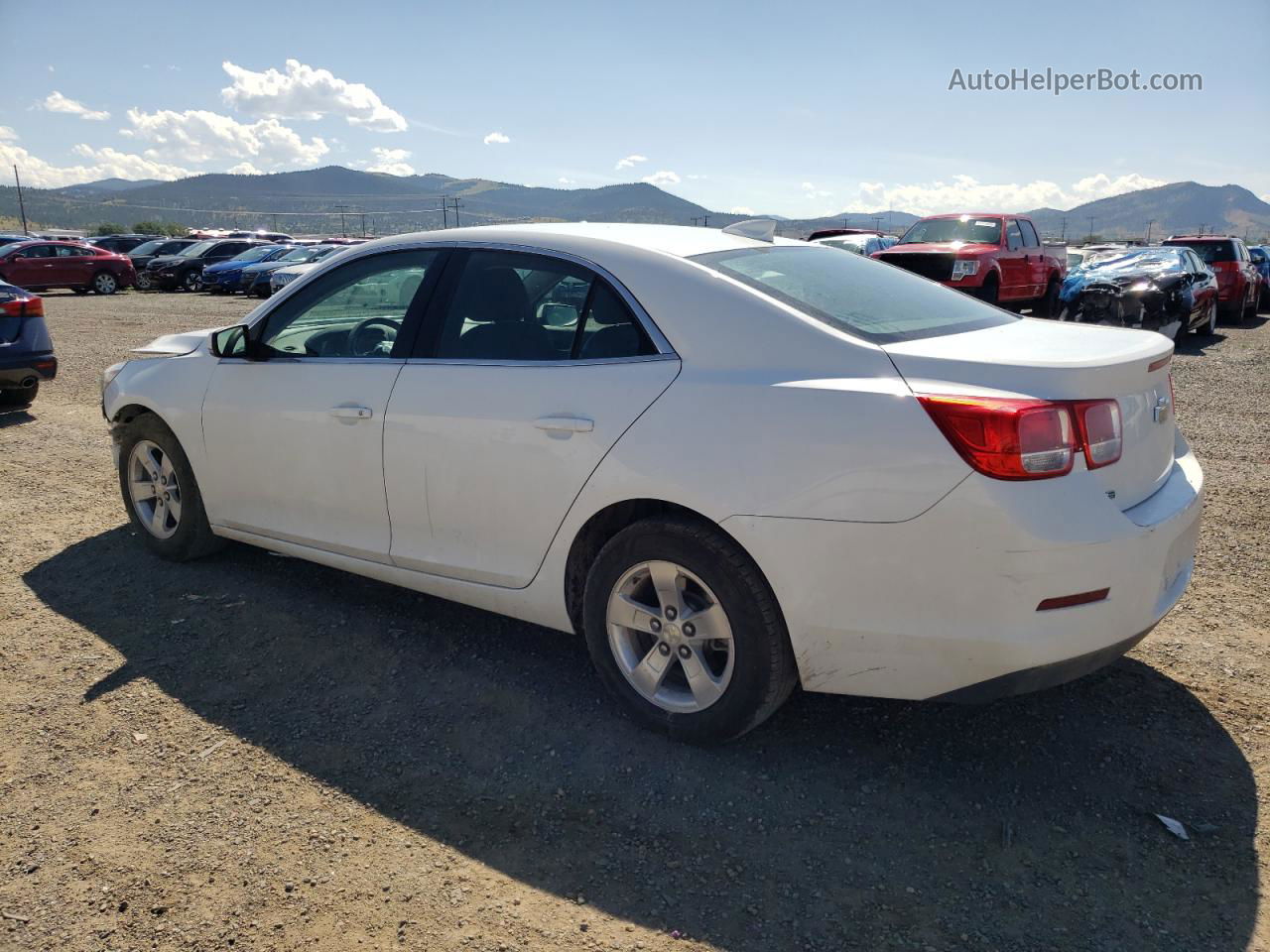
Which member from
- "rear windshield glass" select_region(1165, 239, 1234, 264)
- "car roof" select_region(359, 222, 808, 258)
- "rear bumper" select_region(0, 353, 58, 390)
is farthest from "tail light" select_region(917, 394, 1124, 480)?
"rear windshield glass" select_region(1165, 239, 1234, 264)

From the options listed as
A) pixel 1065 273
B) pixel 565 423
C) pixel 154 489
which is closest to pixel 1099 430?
pixel 565 423

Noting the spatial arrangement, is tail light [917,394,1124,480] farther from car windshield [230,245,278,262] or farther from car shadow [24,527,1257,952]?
car windshield [230,245,278,262]

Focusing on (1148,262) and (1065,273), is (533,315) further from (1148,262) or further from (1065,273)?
(1065,273)

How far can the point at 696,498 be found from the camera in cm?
285

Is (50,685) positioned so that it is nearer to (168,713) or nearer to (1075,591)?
(168,713)

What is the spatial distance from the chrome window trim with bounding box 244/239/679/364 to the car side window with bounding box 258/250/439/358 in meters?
0.03

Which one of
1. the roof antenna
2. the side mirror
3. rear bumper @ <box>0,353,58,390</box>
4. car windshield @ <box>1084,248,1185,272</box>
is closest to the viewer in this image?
the roof antenna

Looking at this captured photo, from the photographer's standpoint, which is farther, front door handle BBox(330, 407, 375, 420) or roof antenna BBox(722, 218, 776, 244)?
roof antenna BBox(722, 218, 776, 244)

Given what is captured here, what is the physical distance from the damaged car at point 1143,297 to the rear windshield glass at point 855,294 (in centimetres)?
1078

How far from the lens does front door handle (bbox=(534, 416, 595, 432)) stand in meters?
3.09

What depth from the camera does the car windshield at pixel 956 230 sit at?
1527 centimetres

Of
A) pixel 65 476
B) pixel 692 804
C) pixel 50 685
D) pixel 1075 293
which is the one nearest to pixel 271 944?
pixel 692 804

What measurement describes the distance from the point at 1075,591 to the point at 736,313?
127cm

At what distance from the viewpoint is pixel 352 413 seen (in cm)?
375
